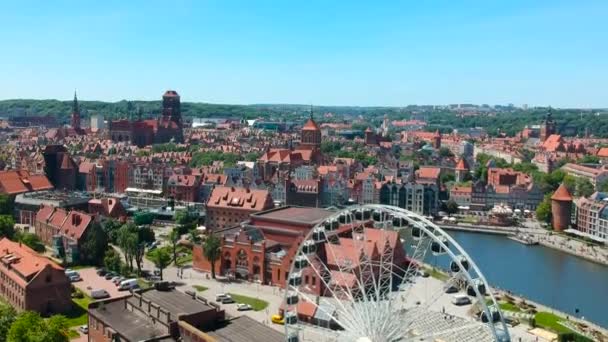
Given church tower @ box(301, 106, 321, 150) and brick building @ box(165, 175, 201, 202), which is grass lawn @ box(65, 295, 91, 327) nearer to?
brick building @ box(165, 175, 201, 202)

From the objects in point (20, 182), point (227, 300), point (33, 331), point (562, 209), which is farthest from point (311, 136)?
point (33, 331)

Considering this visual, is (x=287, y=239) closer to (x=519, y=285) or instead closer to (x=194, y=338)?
(x=519, y=285)

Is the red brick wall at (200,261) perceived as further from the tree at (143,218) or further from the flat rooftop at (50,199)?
the flat rooftop at (50,199)

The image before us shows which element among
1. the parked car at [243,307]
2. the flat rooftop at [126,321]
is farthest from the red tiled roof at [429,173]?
the flat rooftop at [126,321]

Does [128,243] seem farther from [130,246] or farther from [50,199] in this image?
[50,199]

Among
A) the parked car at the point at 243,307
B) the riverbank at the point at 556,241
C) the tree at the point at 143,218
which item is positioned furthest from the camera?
the tree at the point at 143,218

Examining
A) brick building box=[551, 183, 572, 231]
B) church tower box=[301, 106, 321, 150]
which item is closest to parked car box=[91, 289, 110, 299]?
brick building box=[551, 183, 572, 231]
